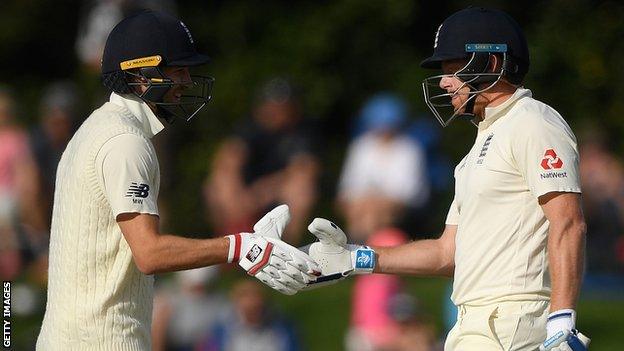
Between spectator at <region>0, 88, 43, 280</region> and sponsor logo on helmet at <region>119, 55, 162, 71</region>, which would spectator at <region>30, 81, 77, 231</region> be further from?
sponsor logo on helmet at <region>119, 55, 162, 71</region>

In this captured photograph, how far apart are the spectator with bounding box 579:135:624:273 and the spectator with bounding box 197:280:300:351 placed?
3.74 metres

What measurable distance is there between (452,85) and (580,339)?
140 centimetres

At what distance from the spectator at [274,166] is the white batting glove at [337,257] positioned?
16.5 feet

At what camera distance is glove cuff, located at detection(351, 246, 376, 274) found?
23.7ft

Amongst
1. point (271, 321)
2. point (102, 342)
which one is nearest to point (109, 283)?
point (102, 342)

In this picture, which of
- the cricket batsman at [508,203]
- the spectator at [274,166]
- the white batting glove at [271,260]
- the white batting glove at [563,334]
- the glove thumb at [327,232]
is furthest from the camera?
the spectator at [274,166]

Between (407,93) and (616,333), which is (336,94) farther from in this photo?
(616,333)

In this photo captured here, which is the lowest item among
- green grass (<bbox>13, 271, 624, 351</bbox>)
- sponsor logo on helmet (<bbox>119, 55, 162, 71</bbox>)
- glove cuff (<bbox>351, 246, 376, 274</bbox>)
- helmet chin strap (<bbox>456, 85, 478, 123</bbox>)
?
green grass (<bbox>13, 271, 624, 351</bbox>)

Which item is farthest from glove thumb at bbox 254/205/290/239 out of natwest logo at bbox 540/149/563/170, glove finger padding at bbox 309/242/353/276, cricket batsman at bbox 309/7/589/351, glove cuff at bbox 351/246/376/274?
natwest logo at bbox 540/149/563/170

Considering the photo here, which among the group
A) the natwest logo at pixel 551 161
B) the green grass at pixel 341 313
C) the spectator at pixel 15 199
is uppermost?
the natwest logo at pixel 551 161

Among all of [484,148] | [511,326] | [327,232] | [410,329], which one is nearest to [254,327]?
[410,329]

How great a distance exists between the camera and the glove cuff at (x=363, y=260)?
23.7ft

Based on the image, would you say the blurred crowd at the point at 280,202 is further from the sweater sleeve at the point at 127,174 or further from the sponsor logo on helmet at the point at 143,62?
the sweater sleeve at the point at 127,174

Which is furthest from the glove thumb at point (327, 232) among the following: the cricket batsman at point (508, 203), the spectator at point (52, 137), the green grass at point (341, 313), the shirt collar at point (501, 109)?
the spectator at point (52, 137)
